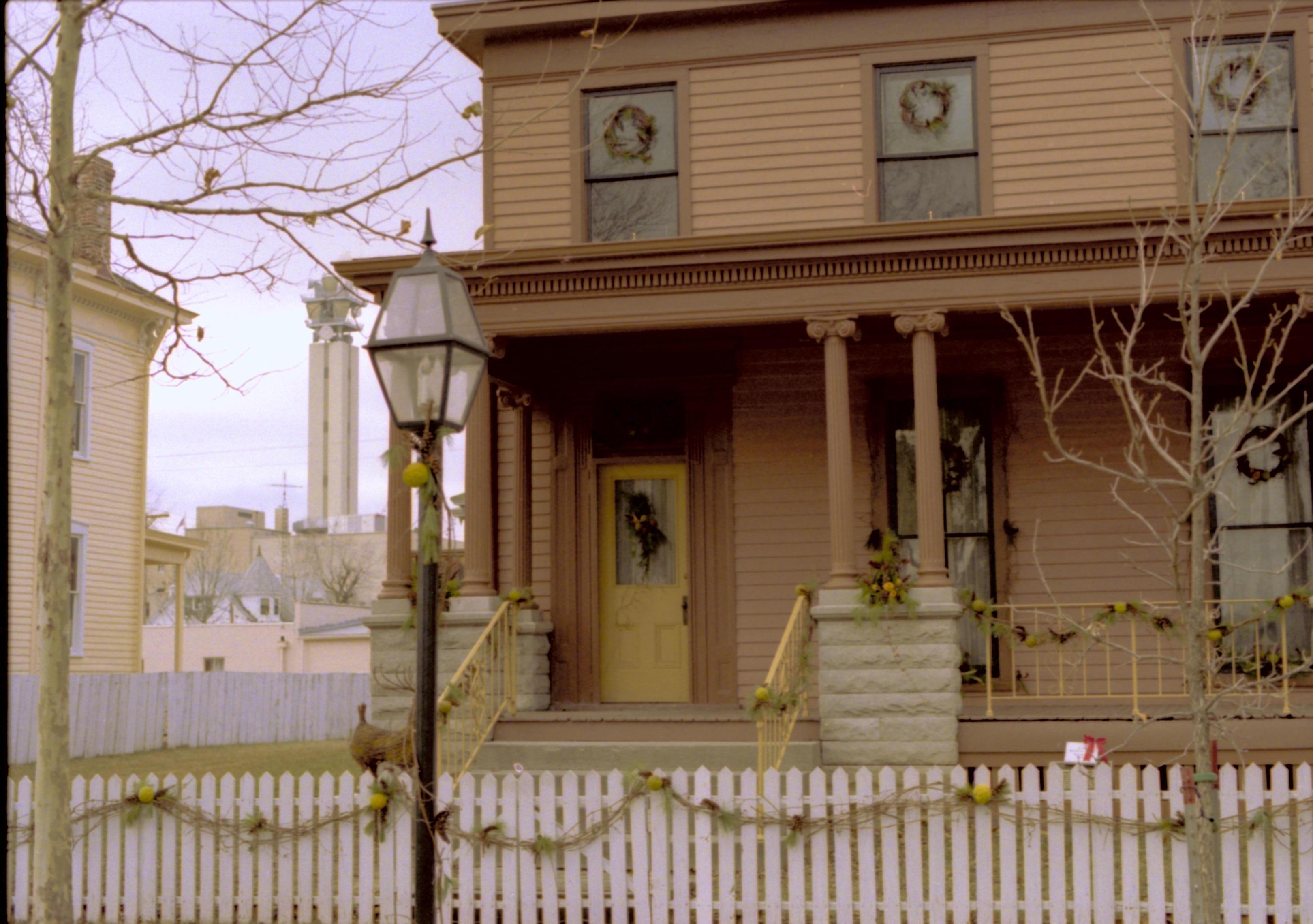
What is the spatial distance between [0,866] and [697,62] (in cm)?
1129

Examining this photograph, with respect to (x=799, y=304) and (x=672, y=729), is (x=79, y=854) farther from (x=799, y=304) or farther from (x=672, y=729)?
(x=799, y=304)

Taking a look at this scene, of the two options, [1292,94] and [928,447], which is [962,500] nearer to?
[928,447]

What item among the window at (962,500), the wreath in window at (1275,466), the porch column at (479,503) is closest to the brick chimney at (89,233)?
the porch column at (479,503)

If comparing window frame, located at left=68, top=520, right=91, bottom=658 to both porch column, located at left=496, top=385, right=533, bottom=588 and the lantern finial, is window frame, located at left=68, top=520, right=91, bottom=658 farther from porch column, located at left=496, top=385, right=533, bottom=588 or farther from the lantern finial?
the lantern finial

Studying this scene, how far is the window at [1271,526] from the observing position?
12836mm

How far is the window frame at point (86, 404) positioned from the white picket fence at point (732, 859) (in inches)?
604

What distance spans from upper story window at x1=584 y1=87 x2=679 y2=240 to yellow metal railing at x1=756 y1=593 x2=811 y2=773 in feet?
13.7

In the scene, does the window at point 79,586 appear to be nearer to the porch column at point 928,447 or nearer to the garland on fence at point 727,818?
the garland on fence at point 727,818

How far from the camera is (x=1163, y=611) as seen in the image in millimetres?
12234

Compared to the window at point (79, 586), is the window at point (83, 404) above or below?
above

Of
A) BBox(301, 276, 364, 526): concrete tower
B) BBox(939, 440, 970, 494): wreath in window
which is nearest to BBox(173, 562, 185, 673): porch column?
BBox(939, 440, 970, 494): wreath in window

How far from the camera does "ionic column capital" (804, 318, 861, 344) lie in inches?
466

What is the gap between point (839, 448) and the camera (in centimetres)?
1168

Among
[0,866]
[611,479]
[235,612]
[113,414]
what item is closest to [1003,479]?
[611,479]
